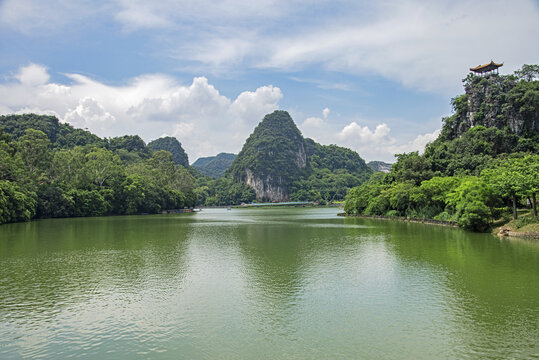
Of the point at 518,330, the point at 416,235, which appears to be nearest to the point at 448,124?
the point at 416,235

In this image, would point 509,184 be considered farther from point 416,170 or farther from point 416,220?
point 416,170

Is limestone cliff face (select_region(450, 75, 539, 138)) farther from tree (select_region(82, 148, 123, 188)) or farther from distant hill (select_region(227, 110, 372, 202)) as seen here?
distant hill (select_region(227, 110, 372, 202))

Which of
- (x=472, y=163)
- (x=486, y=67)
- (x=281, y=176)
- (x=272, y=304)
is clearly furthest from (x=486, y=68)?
(x=281, y=176)

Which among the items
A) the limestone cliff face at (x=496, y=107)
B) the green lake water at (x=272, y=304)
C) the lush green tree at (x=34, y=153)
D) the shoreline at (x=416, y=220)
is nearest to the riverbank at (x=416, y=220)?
the shoreline at (x=416, y=220)

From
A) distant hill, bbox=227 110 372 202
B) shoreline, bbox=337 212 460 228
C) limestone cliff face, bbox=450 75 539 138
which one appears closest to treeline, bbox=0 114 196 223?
shoreline, bbox=337 212 460 228

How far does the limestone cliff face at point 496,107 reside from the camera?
6206 cm

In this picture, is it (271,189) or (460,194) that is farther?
(271,189)

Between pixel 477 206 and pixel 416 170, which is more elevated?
pixel 416 170

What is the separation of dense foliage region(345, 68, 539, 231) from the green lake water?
31.6 ft

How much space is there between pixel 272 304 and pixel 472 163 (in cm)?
4850

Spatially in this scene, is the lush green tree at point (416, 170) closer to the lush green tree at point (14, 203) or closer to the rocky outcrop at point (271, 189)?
the lush green tree at point (14, 203)

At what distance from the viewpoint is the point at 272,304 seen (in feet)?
44.1

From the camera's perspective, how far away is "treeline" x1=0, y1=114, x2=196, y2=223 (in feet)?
174

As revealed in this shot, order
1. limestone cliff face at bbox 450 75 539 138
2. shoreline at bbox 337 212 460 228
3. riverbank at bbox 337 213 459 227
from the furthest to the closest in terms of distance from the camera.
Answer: limestone cliff face at bbox 450 75 539 138
riverbank at bbox 337 213 459 227
shoreline at bbox 337 212 460 228
